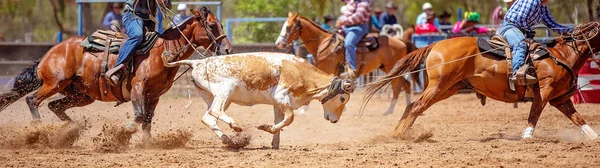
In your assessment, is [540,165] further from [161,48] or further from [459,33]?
[459,33]

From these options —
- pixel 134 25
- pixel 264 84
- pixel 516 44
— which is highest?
pixel 516 44

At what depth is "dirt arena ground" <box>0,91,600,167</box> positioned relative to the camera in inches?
323

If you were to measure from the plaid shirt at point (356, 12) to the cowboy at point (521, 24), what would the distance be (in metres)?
4.62

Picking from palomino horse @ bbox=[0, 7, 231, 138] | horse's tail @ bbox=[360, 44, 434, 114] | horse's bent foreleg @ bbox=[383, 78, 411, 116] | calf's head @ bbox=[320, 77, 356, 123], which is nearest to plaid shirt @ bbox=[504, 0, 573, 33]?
horse's tail @ bbox=[360, 44, 434, 114]

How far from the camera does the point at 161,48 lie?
1011 centimetres

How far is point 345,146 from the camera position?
9742 mm

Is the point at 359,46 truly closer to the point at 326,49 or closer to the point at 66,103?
the point at 326,49

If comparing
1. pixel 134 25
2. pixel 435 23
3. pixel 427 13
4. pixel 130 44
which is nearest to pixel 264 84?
pixel 130 44

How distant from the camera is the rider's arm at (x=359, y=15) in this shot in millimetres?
15023

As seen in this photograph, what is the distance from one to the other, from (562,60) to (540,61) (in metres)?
0.25

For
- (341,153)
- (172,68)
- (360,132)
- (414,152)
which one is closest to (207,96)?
(172,68)

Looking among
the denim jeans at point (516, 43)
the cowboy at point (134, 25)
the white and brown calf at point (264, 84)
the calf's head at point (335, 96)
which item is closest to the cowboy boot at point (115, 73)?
the cowboy at point (134, 25)

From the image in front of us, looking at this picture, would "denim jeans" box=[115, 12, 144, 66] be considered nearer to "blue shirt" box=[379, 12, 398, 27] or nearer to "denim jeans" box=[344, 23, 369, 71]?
"denim jeans" box=[344, 23, 369, 71]

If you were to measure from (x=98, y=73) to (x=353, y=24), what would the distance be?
5861 mm
